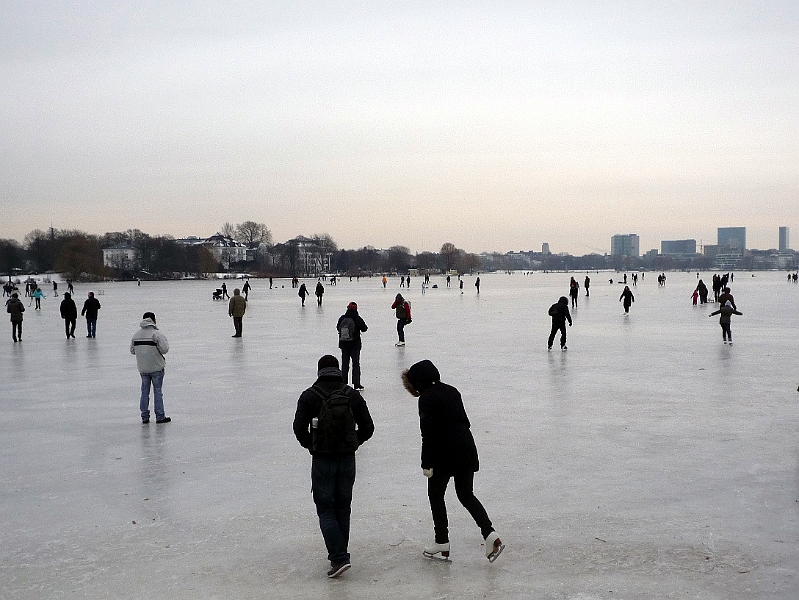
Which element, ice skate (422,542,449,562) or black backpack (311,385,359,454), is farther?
ice skate (422,542,449,562)

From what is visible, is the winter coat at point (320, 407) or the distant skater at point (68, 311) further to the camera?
the distant skater at point (68, 311)

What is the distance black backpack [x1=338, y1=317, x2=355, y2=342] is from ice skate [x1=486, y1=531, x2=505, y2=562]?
7.43m

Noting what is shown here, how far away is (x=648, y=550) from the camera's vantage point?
5.32 m

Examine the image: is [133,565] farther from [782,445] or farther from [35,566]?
[782,445]

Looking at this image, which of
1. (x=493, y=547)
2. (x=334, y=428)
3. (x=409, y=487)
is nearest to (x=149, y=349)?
(x=409, y=487)

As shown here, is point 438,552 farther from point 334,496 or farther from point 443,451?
point 334,496

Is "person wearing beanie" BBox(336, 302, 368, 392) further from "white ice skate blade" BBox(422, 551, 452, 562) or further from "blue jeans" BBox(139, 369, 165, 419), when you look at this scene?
"white ice skate blade" BBox(422, 551, 452, 562)

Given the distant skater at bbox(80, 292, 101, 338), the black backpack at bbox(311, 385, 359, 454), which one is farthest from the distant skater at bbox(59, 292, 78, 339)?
the black backpack at bbox(311, 385, 359, 454)

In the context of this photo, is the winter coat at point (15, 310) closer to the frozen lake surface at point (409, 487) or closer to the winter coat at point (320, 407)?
the frozen lake surface at point (409, 487)

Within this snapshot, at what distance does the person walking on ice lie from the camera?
5.14m

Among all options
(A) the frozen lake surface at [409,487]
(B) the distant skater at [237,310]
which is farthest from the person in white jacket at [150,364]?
(B) the distant skater at [237,310]

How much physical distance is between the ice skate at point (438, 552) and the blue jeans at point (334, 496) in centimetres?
57

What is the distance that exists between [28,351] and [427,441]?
16.6 metres

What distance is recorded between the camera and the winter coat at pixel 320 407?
5000 mm
